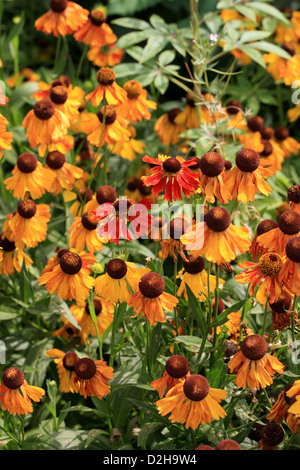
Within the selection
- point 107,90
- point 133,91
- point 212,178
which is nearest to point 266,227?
point 212,178

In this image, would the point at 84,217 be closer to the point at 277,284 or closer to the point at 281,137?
the point at 277,284

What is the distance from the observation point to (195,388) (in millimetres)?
960

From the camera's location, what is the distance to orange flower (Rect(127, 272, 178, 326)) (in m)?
1.03

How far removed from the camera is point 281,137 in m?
1.83

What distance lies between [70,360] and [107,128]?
1.59 ft

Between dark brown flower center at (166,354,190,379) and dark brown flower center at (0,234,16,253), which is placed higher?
dark brown flower center at (166,354,190,379)

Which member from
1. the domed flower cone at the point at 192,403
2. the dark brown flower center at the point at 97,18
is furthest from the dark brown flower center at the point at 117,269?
the dark brown flower center at the point at 97,18

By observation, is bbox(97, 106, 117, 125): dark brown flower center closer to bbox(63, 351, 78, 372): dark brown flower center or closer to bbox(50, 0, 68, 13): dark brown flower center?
bbox(50, 0, 68, 13): dark brown flower center

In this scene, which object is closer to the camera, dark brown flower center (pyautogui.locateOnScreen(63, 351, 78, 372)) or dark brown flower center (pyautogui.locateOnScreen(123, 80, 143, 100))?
dark brown flower center (pyautogui.locateOnScreen(63, 351, 78, 372))

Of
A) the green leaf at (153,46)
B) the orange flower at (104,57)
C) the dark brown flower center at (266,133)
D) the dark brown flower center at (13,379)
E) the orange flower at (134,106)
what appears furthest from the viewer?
the orange flower at (104,57)

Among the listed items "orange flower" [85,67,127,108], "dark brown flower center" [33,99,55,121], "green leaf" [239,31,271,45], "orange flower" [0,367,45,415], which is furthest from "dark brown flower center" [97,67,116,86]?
"orange flower" [0,367,45,415]

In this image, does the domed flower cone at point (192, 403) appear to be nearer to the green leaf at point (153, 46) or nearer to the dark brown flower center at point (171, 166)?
the dark brown flower center at point (171, 166)

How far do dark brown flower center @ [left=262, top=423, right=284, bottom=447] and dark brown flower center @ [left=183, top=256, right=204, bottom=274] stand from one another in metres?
0.27

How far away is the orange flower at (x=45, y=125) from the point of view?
1388 millimetres
